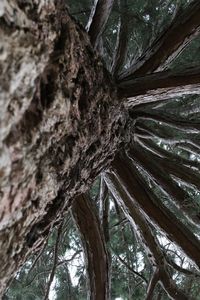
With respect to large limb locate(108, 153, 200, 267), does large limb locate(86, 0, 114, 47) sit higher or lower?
higher

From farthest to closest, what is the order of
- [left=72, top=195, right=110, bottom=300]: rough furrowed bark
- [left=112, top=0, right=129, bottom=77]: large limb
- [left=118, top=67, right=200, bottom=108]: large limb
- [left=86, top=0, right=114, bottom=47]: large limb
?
1. [left=112, top=0, right=129, bottom=77]: large limb
2. [left=72, top=195, right=110, bottom=300]: rough furrowed bark
3. [left=86, top=0, right=114, bottom=47]: large limb
4. [left=118, top=67, right=200, bottom=108]: large limb

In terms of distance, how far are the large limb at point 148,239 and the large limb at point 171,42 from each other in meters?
0.66

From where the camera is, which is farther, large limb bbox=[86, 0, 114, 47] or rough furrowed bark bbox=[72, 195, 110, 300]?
rough furrowed bark bbox=[72, 195, 110, 300]

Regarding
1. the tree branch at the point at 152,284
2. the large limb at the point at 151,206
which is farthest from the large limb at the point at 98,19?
the tree branch at the point at 152,284

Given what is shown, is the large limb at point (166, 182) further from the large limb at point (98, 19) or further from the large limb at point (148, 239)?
the large limb at point (98, 19)

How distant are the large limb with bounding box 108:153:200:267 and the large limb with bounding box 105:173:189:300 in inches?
3.0

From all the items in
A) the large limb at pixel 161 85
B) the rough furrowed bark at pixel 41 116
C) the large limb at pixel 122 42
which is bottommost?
the rough furrowed bark at pixel 41 116

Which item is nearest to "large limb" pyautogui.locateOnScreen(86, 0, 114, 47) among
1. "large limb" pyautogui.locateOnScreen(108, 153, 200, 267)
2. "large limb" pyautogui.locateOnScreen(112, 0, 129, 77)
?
"large limb" pyautogui.locateOnScreen(112, 0, 129, 77)

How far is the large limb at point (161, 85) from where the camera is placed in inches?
76.2

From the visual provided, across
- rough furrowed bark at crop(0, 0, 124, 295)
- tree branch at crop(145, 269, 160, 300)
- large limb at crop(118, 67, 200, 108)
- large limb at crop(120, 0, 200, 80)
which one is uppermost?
large limb at crop(120, 0, 200, 80)

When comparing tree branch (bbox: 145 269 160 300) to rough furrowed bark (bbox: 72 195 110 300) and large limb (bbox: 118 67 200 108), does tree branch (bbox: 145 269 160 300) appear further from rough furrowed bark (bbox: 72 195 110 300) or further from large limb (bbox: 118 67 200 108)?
large limb (bbox: 118 67 200 108)

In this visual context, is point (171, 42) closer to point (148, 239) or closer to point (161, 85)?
point (161, 85)

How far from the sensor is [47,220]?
1.58 metres

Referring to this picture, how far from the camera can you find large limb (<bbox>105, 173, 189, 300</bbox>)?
278cm
